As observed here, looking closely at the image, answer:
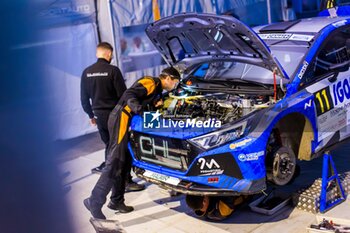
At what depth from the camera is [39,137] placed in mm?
1377

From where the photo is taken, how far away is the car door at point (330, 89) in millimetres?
4809

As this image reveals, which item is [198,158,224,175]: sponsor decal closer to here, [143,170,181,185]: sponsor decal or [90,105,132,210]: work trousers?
[143,170,181,185]: sponsor decal

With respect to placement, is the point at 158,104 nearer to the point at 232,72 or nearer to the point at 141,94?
the point at 141,94

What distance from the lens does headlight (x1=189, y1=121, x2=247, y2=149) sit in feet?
13.4

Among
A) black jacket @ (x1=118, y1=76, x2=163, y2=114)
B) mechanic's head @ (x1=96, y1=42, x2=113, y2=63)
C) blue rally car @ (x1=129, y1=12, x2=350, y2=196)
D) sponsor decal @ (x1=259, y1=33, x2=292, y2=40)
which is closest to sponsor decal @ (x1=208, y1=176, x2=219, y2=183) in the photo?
blue rally car @ (x1=129, y1=12, x2=350, y2=196)

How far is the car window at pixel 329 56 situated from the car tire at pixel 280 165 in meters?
0.78

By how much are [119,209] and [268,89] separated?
2117 millimetres

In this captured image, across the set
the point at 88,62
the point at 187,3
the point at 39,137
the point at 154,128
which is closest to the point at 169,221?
the point at 154,128

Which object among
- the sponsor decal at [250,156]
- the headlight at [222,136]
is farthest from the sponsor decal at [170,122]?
the sponsor decal at [250,156]

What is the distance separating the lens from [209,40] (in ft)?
16.4

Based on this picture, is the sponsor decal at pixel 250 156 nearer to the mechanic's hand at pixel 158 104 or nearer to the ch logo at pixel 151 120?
the ch logo at pixel 151 120

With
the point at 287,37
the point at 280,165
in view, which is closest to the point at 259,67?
the point at 287,37

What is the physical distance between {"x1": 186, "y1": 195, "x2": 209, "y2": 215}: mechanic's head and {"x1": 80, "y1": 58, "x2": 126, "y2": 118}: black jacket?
5.51 ft

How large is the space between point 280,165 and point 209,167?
761 mm
